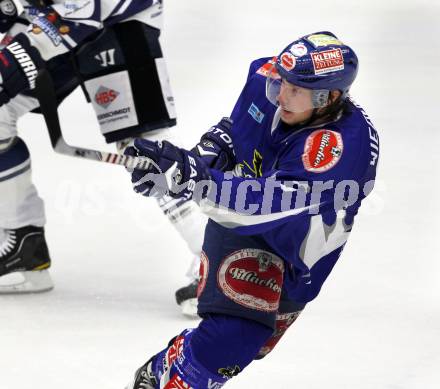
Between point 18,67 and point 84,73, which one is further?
point 84,73

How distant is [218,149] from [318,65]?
452 mm

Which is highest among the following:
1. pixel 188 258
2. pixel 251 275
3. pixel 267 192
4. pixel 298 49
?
pixel 298 49

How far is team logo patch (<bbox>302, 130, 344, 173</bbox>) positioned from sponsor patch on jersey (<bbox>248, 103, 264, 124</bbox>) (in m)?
0.26

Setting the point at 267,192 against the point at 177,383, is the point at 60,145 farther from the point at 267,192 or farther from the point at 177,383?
the point at 177,383

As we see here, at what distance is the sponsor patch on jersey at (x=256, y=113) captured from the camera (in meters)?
2.90

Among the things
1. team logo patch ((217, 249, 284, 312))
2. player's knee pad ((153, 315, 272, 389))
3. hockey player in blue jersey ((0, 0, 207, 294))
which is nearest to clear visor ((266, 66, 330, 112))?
team logo patch ((217, 249, 284, 312))

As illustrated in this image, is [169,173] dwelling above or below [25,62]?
above

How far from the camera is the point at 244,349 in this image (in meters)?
2.80

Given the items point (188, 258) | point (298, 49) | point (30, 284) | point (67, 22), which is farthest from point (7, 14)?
point (298, 49)

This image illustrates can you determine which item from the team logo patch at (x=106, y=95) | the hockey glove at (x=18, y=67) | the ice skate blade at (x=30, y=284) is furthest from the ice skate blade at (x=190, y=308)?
the hockey glove at (x=18, y=67)

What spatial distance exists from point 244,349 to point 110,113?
1.32 metres

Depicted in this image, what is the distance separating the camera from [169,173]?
2.52 meters

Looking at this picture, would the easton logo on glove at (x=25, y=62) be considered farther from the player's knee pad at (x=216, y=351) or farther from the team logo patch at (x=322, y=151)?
the team logo patch at (x=322, y=151)

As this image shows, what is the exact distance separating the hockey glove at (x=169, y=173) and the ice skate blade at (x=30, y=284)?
151 cm
